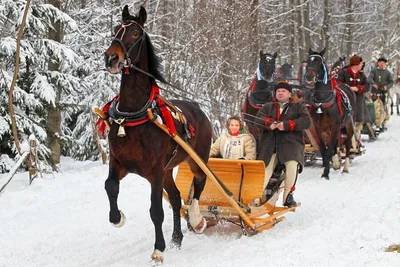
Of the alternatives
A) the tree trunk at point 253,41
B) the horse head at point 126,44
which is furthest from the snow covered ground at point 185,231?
the tree trunk at point 253,41

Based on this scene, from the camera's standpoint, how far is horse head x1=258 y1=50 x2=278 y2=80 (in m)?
11.3

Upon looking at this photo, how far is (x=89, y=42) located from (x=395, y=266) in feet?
40.0

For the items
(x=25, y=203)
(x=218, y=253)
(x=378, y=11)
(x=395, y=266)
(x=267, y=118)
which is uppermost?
(x=378, y=11)

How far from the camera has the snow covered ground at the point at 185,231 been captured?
6180 millimetres

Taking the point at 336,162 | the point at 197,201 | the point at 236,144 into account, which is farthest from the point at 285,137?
the point at 336,162

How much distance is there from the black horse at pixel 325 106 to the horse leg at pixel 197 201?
4.96 metres

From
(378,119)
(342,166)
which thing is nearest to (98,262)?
(342,166)

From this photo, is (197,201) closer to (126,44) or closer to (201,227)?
(201,227)

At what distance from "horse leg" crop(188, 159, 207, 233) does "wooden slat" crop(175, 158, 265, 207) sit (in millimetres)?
378

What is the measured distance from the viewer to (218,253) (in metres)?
6.49

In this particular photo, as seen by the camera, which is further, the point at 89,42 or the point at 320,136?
the point at 89,42

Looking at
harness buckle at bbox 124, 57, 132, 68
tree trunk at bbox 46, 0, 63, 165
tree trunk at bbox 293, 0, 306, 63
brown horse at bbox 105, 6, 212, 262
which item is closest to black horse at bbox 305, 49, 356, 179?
tree trunk at bbox 46, 0, 63, 165

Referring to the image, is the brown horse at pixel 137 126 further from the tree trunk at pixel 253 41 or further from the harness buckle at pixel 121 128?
the tree trunk at pixel 253 41

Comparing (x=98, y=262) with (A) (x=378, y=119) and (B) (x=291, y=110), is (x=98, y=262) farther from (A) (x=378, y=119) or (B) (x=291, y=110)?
(A) (x=378, y=119)
